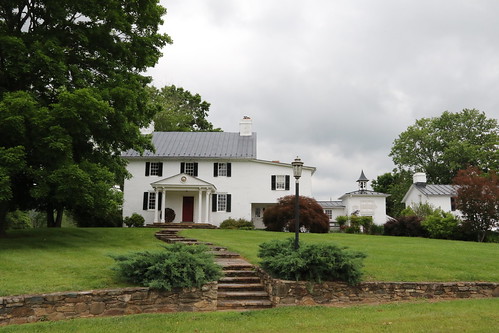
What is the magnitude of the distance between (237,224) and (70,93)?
54.6 feet

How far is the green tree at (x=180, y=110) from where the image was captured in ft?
139

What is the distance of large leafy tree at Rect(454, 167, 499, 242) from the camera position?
22984mm

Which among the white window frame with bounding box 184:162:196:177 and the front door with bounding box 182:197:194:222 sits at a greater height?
the white window frame with bounding box 184:162:196:177

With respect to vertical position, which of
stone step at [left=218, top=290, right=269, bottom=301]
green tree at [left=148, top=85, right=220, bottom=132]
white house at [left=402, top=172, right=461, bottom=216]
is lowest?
stone step at [left=218, top=290, right=269, bottom=301]

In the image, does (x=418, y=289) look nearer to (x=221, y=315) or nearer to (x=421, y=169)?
(x=221, y=315)

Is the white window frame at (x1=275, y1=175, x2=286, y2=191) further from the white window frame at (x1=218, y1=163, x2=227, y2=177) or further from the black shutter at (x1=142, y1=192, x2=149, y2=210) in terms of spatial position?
the black shutter at (x1=142, y1=192, x2=149, y2=210)

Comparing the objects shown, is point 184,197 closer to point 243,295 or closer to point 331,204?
point 331,204

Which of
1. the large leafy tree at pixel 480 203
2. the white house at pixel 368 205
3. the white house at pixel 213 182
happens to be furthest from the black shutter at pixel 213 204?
the large leafy tree at pixel 480 203

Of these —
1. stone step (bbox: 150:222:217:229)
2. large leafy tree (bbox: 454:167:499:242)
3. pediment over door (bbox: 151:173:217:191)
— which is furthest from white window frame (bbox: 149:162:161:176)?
large leafy tree (bbox: 454:167:499:242)

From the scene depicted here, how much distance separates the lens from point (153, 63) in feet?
57.0

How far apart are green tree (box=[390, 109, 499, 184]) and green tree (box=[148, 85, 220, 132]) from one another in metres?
23.4

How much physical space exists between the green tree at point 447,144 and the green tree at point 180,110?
23.4m

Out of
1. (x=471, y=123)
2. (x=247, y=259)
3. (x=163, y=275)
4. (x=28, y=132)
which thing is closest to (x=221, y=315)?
(x=163, y=275)

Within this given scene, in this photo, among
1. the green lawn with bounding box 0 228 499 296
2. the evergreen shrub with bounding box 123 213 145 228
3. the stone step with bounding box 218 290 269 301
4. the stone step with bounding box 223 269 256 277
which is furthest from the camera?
the evergreen shrub with bounding box 123 213 145 228
